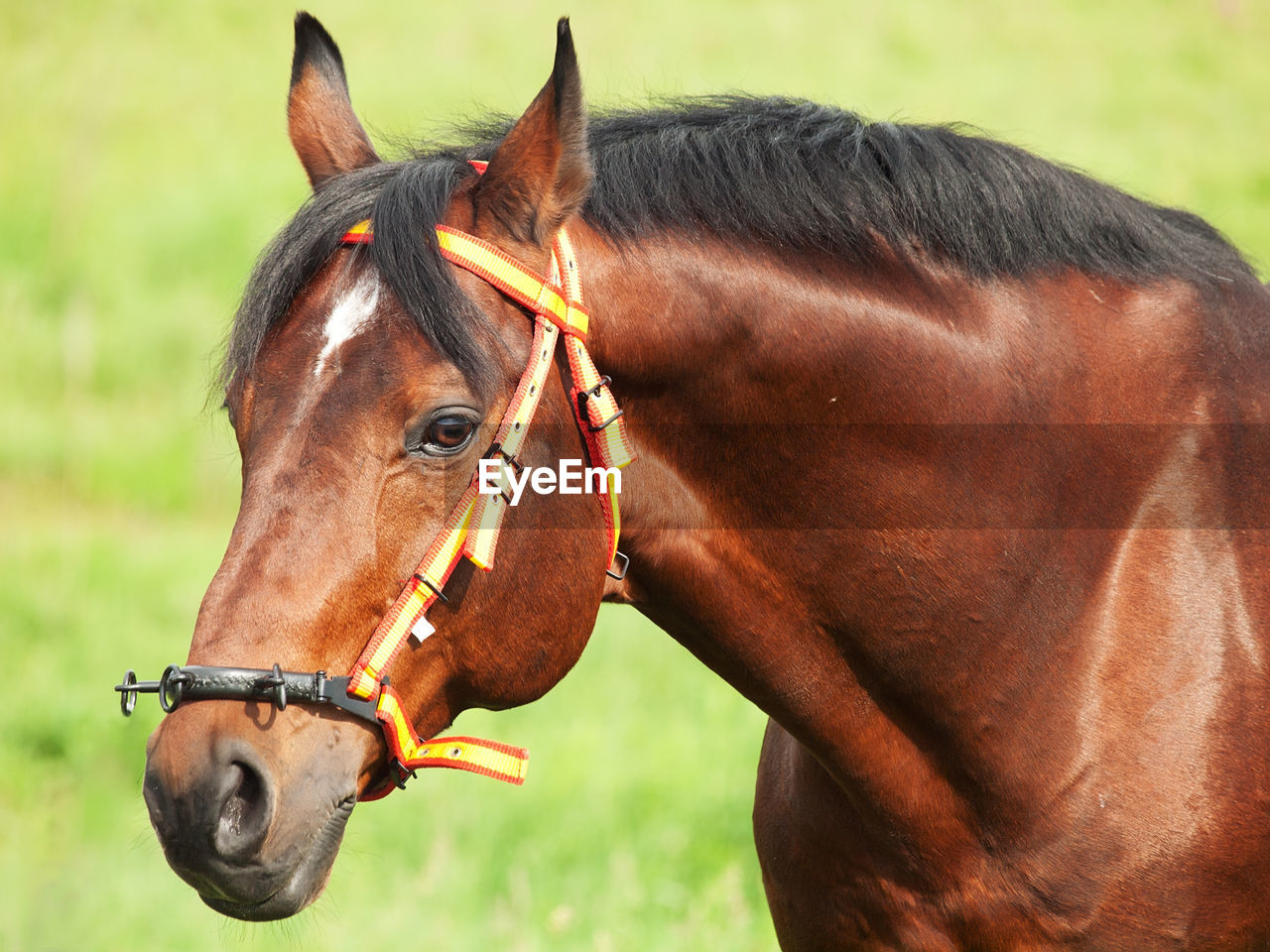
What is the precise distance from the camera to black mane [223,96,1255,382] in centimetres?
236

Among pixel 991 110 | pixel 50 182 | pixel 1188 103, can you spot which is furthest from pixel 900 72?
pixel 50 182

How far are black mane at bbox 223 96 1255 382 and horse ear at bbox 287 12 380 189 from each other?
25 centimetres

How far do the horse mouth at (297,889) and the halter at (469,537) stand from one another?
0.16 meters

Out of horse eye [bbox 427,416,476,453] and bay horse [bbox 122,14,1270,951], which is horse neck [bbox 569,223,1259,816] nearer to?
bay horse [bbox 122,14,1270,951]

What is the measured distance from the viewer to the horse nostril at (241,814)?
2102mm

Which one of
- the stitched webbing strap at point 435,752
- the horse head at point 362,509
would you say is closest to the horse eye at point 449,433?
the horse head at point 362,509

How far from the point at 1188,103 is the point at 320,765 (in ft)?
51.8

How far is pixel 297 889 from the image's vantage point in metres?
2.21

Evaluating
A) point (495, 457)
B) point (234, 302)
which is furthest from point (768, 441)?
point (234, 302)

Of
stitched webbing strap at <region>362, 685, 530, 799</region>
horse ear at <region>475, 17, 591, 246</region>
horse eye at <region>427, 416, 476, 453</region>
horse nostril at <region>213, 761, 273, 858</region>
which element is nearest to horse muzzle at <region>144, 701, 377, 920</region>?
horse nostril at <region>213, 761, 273, 858</region>

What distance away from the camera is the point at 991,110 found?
14.6 metres

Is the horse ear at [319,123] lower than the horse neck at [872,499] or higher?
higher

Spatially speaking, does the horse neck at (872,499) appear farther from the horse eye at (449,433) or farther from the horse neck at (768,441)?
the horse eye at (449,433)

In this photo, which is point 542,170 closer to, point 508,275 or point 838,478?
point 508,275
